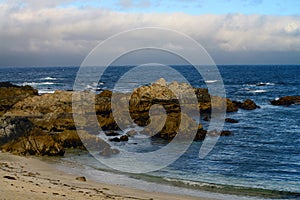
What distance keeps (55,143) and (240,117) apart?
24402 millimetres

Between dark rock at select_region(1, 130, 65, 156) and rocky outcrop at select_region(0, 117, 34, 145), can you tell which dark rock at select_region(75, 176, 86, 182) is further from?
rocky outcrop at select_region(0, 117, 34, 145)

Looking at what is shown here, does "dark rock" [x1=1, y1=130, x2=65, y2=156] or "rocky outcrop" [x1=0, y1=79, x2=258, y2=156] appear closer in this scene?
"dark rock" [x1=1, y1=130, x2=65, y2=156]

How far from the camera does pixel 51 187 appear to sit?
636 inches

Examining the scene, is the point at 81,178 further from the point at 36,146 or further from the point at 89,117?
the point at 89,117

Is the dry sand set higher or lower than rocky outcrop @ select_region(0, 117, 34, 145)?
lower

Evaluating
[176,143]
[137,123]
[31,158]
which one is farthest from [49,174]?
[137,123]

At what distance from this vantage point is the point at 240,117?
44.0 m

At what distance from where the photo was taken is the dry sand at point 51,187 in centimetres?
1465

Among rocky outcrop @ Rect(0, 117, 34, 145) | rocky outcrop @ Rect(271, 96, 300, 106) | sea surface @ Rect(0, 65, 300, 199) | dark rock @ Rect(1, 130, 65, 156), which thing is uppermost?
rocky outcrop @ Rect(271, 96, 300, 106)

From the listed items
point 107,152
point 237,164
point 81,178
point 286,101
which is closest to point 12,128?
point 107,152

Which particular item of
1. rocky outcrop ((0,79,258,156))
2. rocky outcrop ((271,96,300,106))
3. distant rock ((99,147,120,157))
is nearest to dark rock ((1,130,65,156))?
rocky outcrop ((0,79,258,156))

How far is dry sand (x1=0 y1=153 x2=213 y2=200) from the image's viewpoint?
48.1 feet

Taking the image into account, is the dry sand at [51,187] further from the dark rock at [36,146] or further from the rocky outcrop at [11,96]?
the rocky outcrop at [11,96]

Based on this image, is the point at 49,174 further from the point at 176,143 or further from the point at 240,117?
the point at 240,117
